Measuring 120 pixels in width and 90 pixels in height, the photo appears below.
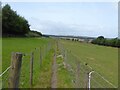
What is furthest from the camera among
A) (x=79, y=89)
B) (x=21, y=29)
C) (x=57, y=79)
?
(x=21, y=29)

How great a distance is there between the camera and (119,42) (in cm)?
10600

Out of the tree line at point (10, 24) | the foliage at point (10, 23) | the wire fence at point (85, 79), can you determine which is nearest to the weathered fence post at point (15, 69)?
the wire fence at point (85, 79)

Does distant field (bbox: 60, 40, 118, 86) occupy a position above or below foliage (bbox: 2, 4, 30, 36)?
below

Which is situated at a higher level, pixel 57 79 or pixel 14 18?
→ pixel 14 18

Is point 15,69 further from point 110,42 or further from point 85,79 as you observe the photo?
point 110,42

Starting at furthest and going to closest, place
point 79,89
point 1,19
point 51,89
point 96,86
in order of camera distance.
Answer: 1. point 1,19
2. point 51,89
3. point 96,86
4. point 79,89

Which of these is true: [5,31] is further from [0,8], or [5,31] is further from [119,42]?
[119,42]

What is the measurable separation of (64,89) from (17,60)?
18.8 feet

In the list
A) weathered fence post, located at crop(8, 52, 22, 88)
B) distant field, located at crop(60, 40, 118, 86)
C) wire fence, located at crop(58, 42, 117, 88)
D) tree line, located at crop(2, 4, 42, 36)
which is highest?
tree line, located at crop(2, 4, 42, 36)

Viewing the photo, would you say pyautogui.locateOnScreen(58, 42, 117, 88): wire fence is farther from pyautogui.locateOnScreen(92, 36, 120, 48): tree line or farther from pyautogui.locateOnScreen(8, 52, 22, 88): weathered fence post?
pyautogui.locateOnScreen(92, 36, 120, 48): tree line

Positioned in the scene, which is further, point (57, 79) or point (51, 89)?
point (57, 79)

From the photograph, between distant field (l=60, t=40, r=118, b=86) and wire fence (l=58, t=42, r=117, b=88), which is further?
distant field (l=60, t=40, r=118, b=86)

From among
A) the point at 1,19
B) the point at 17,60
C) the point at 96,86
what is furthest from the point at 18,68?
the point at 1,19

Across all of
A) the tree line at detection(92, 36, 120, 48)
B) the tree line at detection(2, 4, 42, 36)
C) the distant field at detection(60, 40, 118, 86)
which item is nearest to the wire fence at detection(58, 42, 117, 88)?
the distant field at detection(60, 40, 118, 86)
